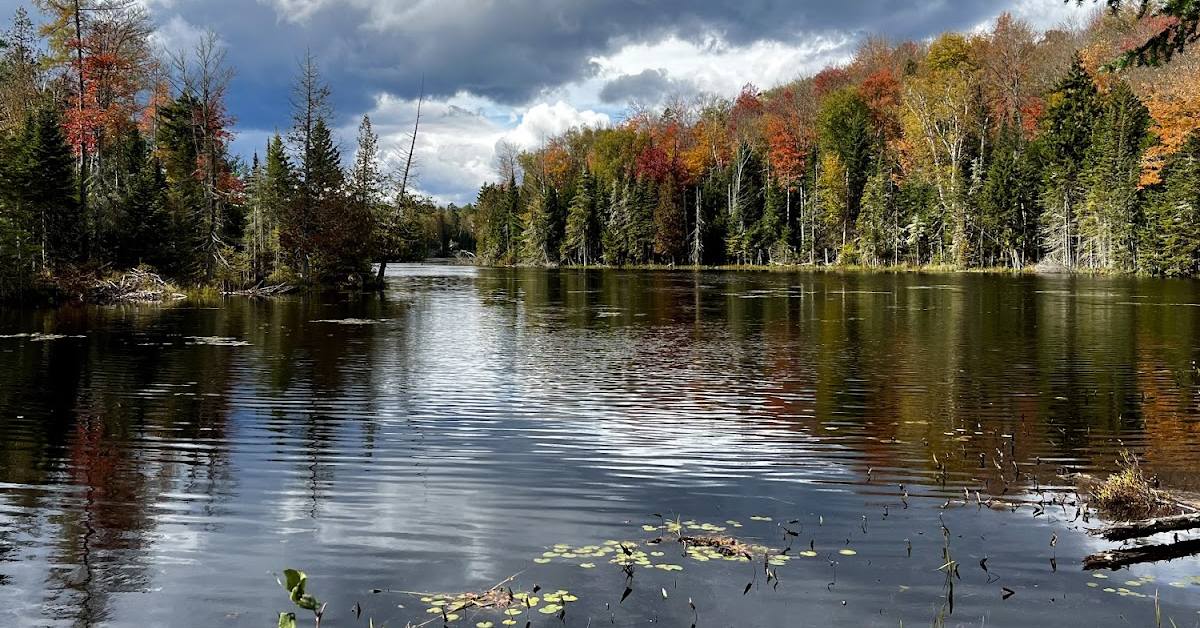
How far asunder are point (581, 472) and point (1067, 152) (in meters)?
81.4

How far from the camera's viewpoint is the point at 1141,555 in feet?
23.6

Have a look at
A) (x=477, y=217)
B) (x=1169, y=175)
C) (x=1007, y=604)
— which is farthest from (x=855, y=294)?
(x=477, y=217)

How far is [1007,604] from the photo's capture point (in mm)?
6281

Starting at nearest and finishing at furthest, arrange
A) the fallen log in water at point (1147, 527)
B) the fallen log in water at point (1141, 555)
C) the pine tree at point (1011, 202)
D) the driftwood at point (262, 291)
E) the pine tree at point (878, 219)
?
the fallen log in water at point (1141, 555) → the fallen log in water at point (1147, 527) → the driftwood at point (262, 291) → the pine tree at point (1011, 202) → the pine tree at point (878, 219)

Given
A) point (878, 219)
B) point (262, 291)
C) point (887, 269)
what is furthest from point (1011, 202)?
point (262, 291)

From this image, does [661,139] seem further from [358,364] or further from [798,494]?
[798,494]

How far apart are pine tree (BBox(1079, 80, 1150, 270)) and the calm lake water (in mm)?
53237

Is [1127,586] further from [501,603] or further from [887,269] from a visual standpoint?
[887,269]

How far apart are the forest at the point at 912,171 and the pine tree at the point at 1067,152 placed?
0.56ft

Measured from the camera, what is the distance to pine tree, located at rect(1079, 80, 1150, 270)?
68.9m

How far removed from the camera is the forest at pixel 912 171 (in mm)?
68750

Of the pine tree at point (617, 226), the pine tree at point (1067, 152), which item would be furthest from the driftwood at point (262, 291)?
the pine tree at point (617, 226)

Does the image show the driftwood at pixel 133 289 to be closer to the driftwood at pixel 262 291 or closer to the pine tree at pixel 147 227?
the pine tree at pixel 147 227

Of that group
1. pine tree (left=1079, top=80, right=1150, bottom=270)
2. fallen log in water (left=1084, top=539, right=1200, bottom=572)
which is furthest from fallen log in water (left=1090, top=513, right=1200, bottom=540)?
pine tree (left=1079, top=80, right=1150, bottom=270)
